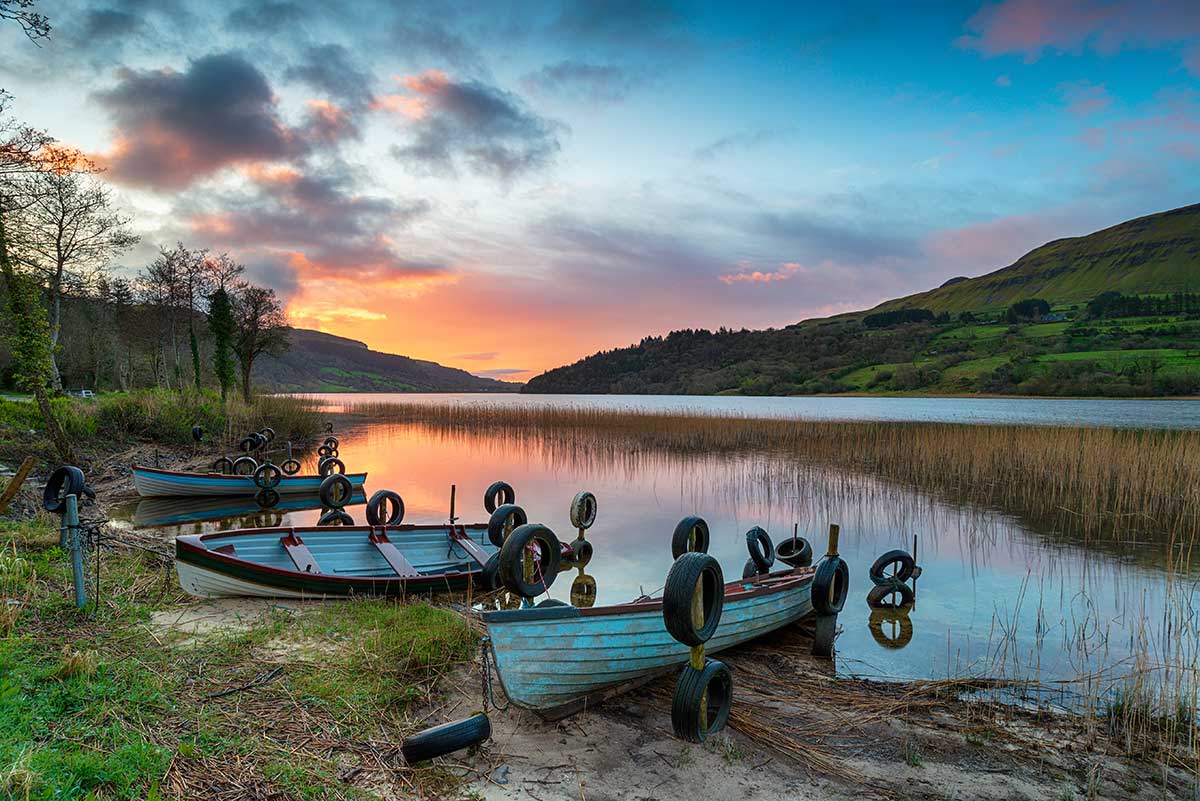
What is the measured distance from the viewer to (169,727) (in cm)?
436

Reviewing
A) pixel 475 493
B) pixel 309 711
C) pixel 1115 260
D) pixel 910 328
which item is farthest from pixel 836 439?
pixel 1115 260

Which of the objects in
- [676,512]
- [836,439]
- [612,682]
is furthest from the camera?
[836,439]

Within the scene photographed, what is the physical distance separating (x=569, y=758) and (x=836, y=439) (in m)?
28.2

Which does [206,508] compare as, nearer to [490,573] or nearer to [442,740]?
[490,573]

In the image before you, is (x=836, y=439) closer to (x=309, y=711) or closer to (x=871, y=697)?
(x=871, y=697)

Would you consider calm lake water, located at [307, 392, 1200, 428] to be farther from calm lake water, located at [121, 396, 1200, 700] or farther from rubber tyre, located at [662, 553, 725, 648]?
rubber tyre, located at [662, 553, 725, 648]

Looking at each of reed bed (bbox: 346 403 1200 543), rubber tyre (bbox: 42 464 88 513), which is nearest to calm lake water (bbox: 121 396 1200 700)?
reed bed (bbox: 346 403 1200 543)

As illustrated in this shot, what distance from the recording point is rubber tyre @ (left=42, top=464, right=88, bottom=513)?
7742mm

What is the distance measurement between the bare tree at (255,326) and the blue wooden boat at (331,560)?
40.9m

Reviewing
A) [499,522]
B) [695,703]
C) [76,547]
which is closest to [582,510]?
[499,522]

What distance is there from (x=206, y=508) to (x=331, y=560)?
1064cm

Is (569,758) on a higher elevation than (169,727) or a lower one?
lower

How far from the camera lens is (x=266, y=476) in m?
18.4

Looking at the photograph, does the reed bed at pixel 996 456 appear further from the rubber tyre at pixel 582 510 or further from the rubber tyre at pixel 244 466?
the rubber tyre at pixel 244 466
